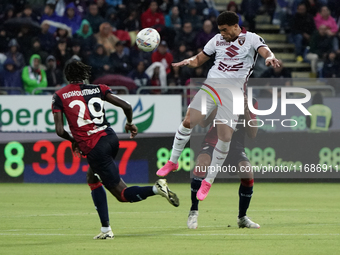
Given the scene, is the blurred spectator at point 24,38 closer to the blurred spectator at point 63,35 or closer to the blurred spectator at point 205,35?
the blurred spectator at point 63,35

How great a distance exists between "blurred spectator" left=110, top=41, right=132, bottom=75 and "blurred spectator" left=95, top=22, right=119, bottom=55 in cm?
32

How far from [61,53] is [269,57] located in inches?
391

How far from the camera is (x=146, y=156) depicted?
1551 centimetres

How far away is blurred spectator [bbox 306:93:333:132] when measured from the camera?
15.4 meters

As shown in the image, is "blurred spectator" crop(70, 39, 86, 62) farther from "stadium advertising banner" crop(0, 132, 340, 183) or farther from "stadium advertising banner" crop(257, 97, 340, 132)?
"stadium advertising banner" crop(257, 97, 340, 132)

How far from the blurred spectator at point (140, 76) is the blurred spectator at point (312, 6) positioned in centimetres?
606

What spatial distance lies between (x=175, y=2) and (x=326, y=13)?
439 cm

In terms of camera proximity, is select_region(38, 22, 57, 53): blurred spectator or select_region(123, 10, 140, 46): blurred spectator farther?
select_region(123, 10, 140, 46): blurred spectator

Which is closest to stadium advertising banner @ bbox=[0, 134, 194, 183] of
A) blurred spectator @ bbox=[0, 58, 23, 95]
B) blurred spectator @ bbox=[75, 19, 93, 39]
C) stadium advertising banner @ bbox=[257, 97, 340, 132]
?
blurred spectator @ bbox=[0, 58, 23, 95]

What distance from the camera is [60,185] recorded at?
49.8ft

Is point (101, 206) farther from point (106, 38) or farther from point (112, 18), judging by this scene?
point (112, 18)

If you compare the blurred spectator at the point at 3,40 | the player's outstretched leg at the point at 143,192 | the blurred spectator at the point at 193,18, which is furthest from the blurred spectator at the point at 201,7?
the player's outstretched leg at the point at 143,192

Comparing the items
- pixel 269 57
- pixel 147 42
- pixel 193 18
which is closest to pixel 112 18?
pixel 193 18

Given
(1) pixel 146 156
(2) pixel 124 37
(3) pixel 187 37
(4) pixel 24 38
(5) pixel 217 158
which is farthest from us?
(3) pixel 187 37
